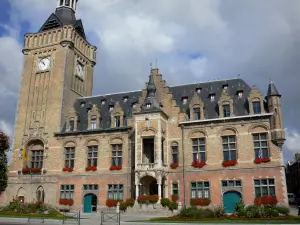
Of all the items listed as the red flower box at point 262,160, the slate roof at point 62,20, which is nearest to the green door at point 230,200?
the red flower box at point 262,160

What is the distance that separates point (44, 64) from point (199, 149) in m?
25.5

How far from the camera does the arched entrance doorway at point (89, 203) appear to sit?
3725 centimetres

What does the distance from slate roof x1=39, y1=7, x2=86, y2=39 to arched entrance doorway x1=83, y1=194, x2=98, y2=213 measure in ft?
80.8

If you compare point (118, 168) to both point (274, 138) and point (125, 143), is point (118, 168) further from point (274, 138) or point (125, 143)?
point (274, 138)

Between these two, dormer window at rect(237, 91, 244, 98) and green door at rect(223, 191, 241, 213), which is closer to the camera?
green door at rect(223, 191, 241, 213)

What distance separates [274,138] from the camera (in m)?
31.7

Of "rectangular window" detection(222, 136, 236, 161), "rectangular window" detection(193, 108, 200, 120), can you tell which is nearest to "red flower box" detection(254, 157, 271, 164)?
"rectangular window" detection(222, 136, 236, 161)

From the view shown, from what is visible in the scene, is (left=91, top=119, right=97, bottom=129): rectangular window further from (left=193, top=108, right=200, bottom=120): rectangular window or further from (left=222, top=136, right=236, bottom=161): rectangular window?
(left=222, top=136, right=236, bottom=161): rectangular window

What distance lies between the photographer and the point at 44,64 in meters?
45.2

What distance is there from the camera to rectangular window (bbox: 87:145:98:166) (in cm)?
3856

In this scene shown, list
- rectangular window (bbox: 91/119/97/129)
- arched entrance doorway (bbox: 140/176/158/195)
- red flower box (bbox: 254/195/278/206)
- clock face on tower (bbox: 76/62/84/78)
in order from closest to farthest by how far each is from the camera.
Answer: red flower box (bbox: 254/195/278/206), arched entrance doorway (bbox: 140/176/158/195), rectangular window (bbox: 91/119/97/129), clock face on tower (bbox: 76/62/84/78)

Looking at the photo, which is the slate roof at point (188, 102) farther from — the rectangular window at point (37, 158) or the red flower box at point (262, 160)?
the rectangular window at point (37, 158)

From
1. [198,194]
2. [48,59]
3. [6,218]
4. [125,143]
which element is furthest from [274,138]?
[48,59]

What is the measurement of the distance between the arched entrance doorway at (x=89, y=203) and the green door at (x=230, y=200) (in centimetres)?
1507
